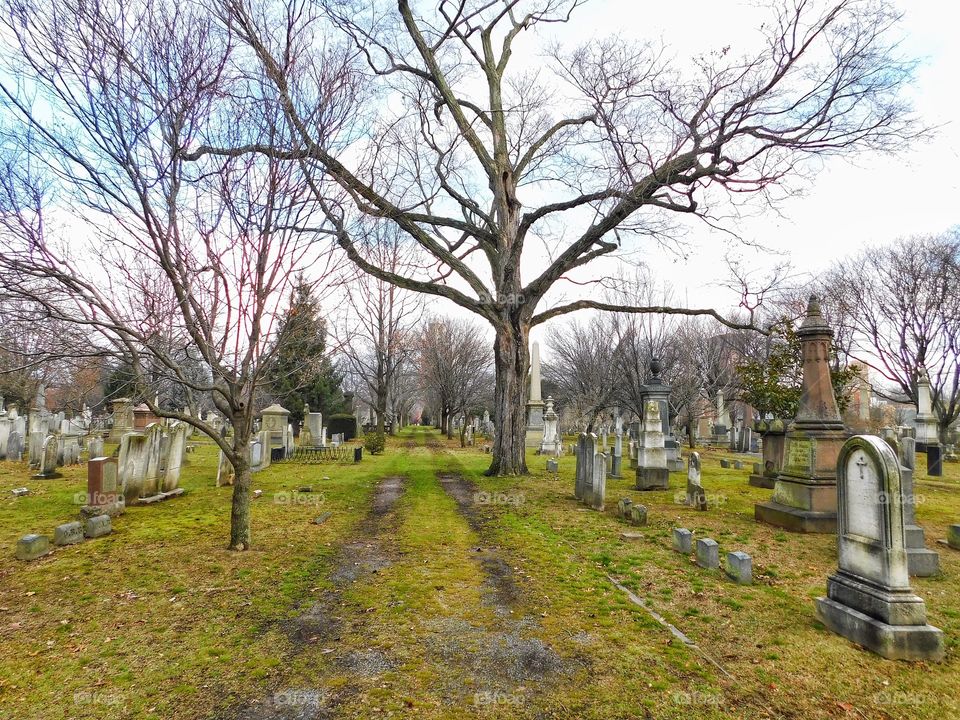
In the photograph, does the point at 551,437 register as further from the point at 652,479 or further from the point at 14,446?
the point at 14,446

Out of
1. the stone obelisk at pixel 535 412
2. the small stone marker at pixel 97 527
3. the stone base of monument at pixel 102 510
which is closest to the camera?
the small stone marker at pixel 97 527

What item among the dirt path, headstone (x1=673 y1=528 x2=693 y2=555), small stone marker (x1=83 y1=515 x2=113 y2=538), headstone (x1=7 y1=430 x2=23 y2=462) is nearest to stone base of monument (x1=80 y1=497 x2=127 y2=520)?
small stone marker (x1=83 y1=515 x2=113 y2=538)

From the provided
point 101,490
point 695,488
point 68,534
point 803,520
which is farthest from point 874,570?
point 101,490

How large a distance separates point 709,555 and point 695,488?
4.67m

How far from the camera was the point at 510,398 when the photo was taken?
15.1m

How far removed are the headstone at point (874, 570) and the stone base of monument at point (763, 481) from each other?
33.9ft

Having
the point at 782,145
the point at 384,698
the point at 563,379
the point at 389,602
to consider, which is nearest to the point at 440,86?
the point at 782,145

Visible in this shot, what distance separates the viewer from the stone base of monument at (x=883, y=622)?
3982 millimetres

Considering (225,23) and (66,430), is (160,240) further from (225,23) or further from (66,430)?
(66,430)

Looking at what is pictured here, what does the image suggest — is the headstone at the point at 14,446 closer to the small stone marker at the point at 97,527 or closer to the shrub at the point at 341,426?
the small stone marker at the point at 97,527

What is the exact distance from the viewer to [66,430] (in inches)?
854

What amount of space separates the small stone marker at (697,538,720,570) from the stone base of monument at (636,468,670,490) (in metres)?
7.20

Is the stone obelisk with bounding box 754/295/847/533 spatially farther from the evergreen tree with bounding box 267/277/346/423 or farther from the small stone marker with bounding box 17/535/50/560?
the small stone marker with bounding box 17/535/50/560

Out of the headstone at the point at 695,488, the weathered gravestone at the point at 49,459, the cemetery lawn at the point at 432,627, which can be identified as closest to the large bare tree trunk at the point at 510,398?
the headstone at the point at 695,488
